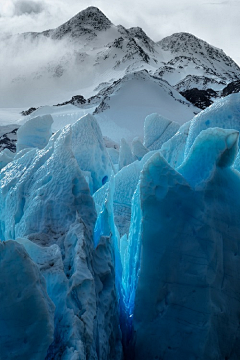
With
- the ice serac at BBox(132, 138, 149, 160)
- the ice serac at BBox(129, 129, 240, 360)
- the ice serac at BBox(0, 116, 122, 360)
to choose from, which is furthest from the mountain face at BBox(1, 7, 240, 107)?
the ice serac at BBox(129, 129, 240, 360)

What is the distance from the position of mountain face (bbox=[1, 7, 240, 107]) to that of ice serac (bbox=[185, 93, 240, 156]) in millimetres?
25935

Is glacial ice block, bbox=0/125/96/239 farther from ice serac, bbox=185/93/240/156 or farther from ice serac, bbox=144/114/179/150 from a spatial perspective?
ice serac, bbox=144/114/179/150

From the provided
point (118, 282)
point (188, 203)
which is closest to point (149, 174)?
point (188, 203)

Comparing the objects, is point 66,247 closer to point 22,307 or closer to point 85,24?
point 22,307

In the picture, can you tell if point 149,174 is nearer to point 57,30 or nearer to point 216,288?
point 216,288

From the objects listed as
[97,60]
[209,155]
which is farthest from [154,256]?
[97,60]

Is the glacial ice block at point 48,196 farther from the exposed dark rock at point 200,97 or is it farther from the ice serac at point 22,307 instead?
the exposed dark rock at point 200,97

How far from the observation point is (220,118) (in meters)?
4.27

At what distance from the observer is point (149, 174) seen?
2924 millimetres

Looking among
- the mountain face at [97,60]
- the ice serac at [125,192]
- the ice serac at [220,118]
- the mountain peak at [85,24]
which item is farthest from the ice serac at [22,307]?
the mountain peak at [85,24]

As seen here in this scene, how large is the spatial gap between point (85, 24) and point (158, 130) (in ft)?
199

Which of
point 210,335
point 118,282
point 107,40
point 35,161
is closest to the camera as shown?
point 210,335

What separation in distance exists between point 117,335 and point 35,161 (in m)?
1.80

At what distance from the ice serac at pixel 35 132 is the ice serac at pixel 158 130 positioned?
2.23 meters
